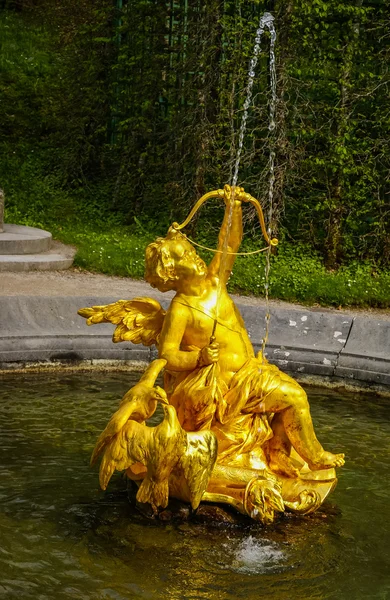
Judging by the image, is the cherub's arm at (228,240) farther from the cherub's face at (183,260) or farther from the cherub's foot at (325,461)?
the cherub's foot at (325,461)

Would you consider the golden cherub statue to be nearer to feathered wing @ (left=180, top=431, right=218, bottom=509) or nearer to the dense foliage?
feathered wing @ (left=180, top=431, right=218, bottom=509)

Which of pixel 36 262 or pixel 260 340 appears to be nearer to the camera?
pixel 260 340

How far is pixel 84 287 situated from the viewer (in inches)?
418

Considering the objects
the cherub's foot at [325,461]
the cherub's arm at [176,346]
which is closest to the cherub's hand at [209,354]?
the cherub's arm at [176,346]

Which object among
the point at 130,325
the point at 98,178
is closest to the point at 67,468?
the point at 130,325

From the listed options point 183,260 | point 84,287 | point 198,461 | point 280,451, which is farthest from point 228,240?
point 84,287

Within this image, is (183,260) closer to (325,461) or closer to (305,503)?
(325,461)

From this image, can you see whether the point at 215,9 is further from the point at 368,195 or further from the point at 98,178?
the point at 98,178

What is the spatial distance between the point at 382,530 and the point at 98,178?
12.6 m

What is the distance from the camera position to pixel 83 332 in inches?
308

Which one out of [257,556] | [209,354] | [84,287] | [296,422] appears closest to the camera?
[257,556]

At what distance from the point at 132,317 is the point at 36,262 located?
7.01m

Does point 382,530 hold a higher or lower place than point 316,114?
lower

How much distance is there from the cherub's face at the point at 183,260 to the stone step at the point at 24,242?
7.81m
